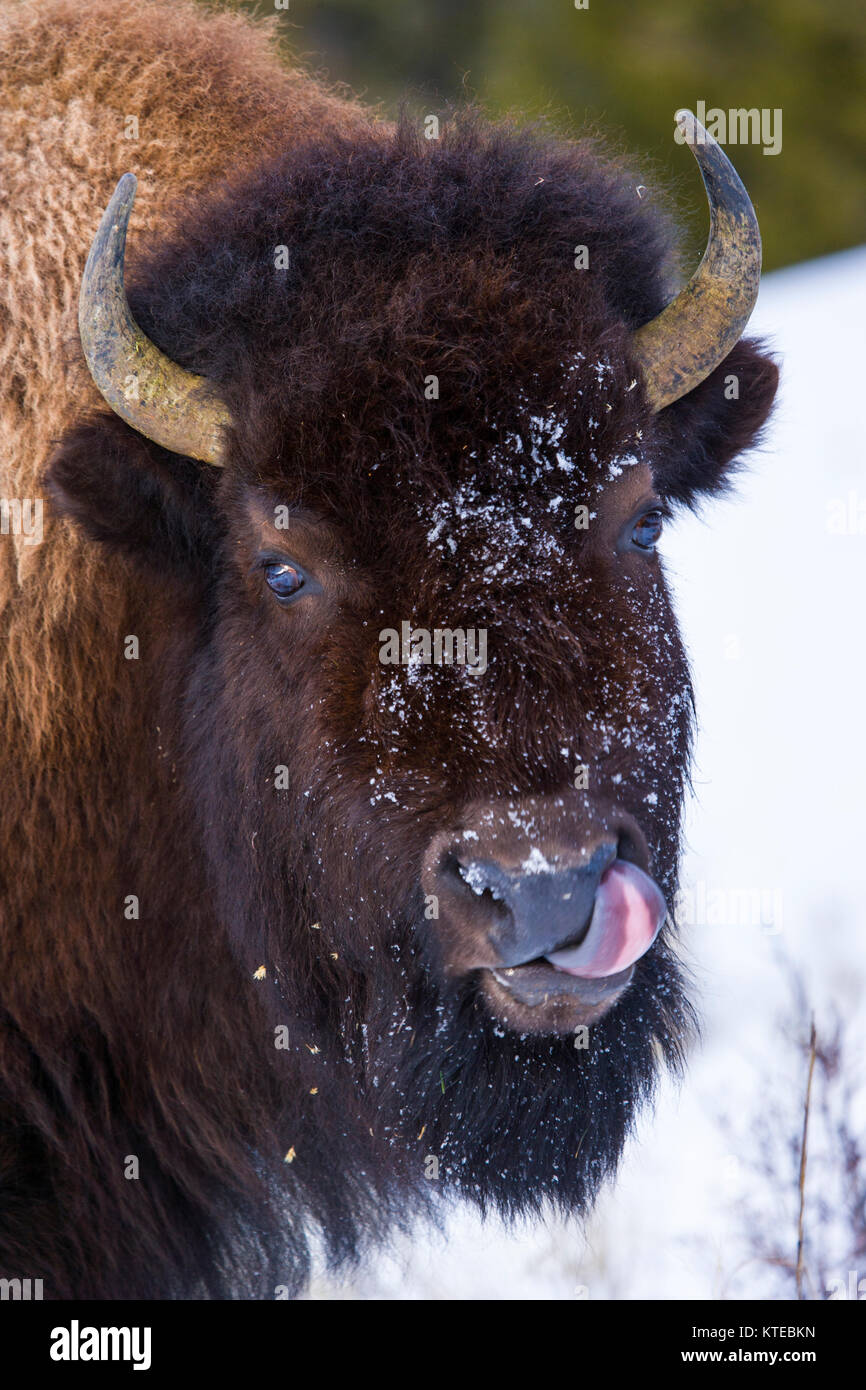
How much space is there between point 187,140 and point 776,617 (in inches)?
264

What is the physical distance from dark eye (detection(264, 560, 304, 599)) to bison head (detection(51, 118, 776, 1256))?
0.01 metres

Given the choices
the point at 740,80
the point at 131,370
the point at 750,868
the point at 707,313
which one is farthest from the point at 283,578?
the point at 740,80

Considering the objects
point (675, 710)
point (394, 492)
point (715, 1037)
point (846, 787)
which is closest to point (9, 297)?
point (394, 492)

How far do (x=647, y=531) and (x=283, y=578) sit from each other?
3.09 ft

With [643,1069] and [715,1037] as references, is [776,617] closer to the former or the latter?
[715,1037]

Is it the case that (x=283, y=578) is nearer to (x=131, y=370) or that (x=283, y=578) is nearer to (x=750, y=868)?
(x=131, y=370)

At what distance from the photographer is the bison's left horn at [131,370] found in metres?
3.35

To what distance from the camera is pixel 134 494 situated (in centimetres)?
365

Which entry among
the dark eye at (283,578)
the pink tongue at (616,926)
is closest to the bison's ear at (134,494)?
the dark eye at (283,578)

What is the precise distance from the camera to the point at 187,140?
14.2 ft

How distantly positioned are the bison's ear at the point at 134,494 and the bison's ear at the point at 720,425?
134cm

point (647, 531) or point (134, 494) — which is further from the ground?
point (134, 494)

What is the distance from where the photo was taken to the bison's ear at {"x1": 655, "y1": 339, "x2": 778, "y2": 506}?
403 cm

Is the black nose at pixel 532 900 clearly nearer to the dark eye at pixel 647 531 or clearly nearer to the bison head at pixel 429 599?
the bison head at pixel 429 599
